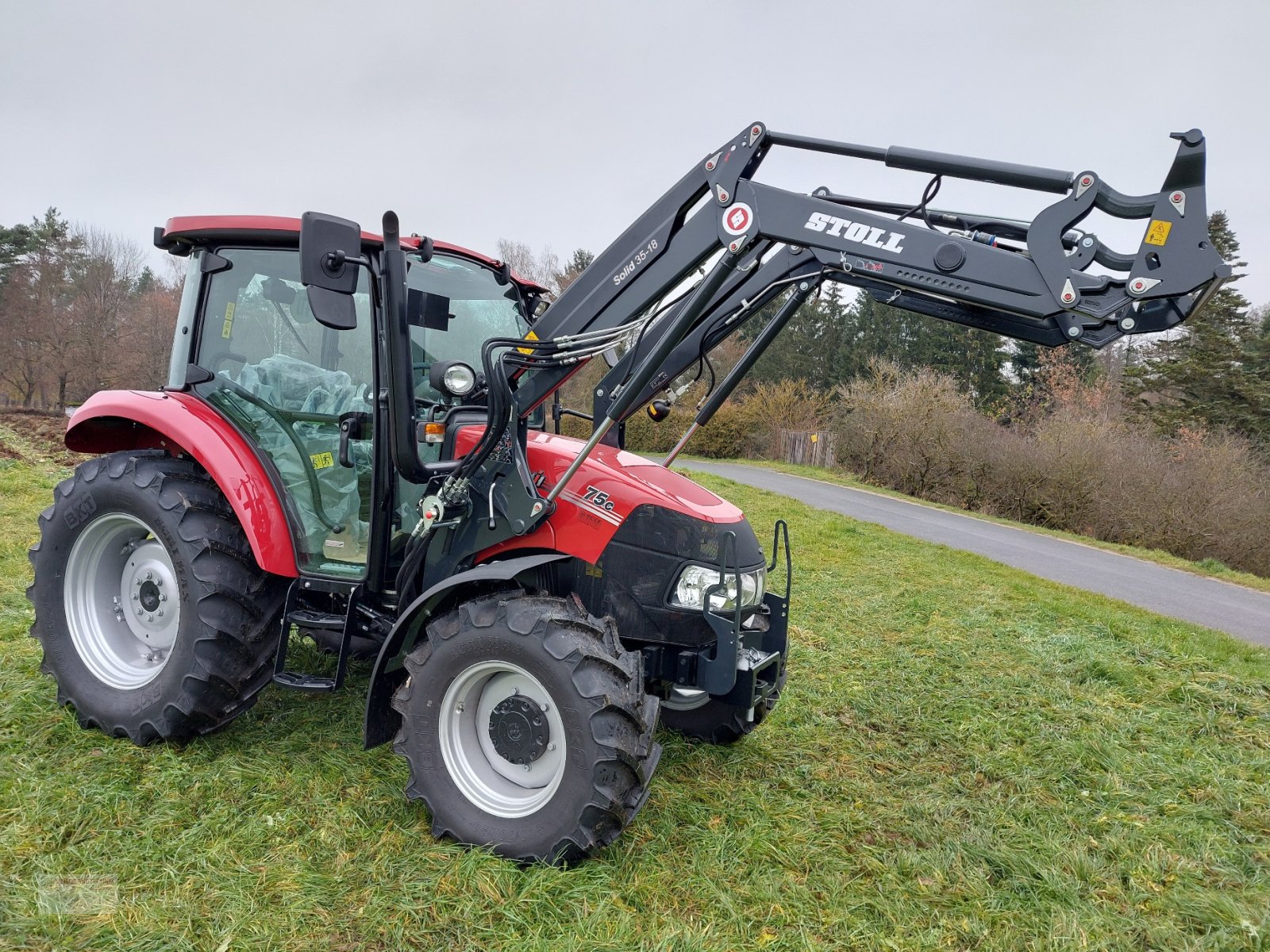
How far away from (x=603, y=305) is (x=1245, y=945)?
3.16 meters

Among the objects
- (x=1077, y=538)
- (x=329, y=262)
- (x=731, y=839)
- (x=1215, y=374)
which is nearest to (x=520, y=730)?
(x=731, y=839)

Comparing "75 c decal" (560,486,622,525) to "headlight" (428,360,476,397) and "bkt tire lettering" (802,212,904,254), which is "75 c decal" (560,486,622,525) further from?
"bkt tire lettering" (802,212,904,254)

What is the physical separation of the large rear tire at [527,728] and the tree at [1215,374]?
26.8m

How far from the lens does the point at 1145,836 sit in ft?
11.0

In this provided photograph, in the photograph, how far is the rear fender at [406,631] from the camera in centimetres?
298

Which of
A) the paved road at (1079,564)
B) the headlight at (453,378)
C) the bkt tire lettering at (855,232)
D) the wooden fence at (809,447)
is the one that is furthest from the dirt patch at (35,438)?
the wooden fence at (809,447)

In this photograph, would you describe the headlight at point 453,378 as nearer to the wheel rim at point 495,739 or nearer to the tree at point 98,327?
the wheel rim at point 495,739

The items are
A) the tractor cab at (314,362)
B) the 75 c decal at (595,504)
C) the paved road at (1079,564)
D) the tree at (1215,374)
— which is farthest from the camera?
the tree at (1215,374)

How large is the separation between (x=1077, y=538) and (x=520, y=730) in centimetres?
1567

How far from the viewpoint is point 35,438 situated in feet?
50.9

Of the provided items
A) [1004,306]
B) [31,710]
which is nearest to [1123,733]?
[1004,306]

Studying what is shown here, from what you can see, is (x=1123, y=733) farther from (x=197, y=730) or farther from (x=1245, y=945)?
(x=197, y=730)

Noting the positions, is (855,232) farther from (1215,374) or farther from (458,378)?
(1215,374)

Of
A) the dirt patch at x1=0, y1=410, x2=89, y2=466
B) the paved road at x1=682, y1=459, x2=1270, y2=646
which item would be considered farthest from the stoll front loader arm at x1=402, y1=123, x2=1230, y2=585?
the dirt patch at x1=0, y1=410, x2=89, y2=466
